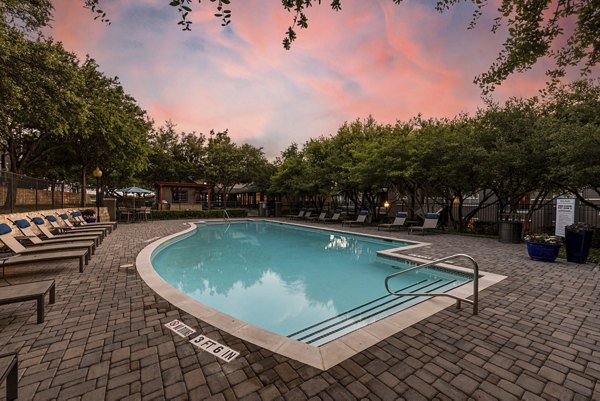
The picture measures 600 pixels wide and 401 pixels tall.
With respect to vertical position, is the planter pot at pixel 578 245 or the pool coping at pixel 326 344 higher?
the planter pot at pixel 578 245

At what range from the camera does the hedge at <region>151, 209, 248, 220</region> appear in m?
22.2

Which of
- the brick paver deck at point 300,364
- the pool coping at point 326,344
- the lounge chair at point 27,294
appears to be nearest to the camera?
the brick paver deck at point 300,364

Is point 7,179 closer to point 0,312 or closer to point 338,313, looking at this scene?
point 0,312

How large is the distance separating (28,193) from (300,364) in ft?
44.1

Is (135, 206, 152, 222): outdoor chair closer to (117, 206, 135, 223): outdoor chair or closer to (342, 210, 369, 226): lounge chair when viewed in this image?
(117, 206, 135, 223): outdoor chair

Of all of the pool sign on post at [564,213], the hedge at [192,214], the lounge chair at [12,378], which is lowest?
the hedge at [192,214]

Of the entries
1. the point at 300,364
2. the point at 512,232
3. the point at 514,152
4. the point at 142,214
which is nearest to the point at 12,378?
the point at 300,364

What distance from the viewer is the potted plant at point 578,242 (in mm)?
7379

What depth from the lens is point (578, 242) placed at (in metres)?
7.46

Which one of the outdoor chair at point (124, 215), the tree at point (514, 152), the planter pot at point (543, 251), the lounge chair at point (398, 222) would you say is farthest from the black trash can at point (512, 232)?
the outdoor chair at point (124, 215)

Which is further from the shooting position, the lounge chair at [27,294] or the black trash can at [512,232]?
the black trash can at [512,232]

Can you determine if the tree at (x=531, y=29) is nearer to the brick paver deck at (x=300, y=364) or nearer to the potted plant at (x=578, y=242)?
the brick paver deck at (x=300, y=364)

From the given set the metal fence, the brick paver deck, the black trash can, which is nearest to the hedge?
the metal fence

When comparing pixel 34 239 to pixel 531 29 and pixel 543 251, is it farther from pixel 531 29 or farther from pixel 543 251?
pixel 543 251
